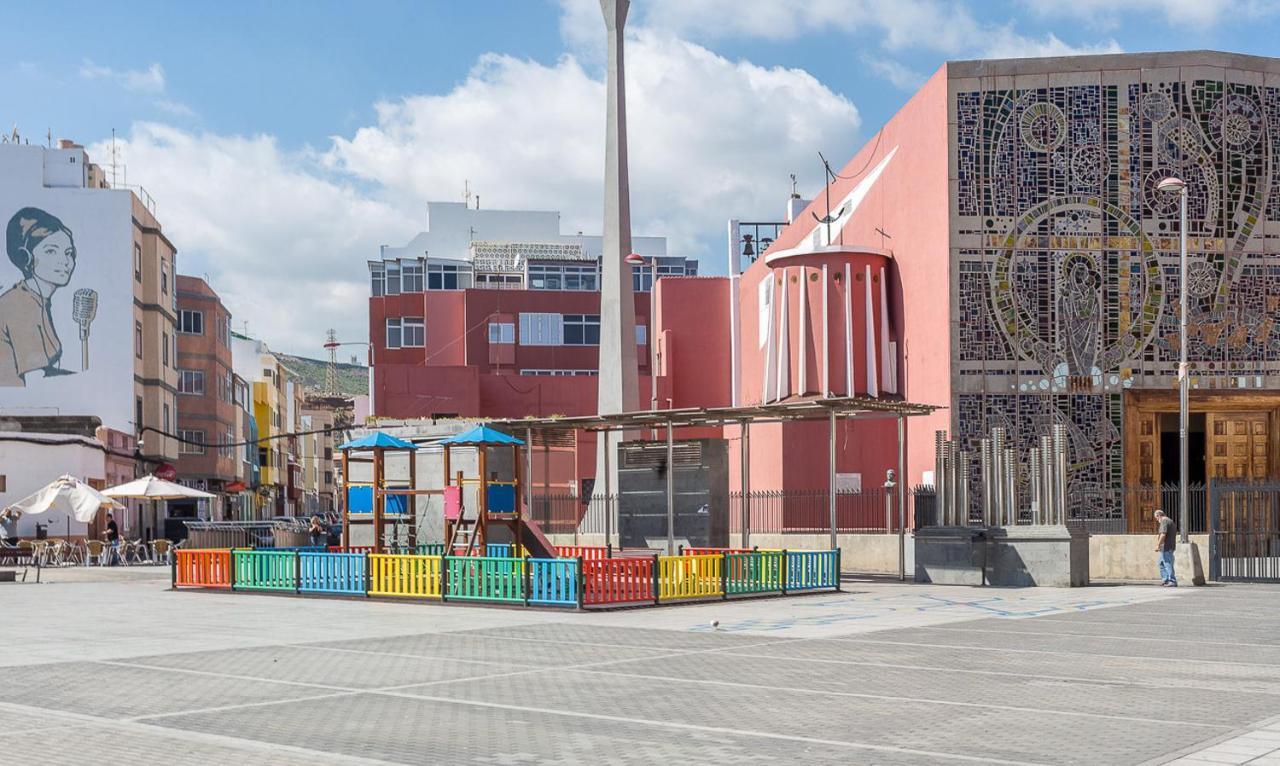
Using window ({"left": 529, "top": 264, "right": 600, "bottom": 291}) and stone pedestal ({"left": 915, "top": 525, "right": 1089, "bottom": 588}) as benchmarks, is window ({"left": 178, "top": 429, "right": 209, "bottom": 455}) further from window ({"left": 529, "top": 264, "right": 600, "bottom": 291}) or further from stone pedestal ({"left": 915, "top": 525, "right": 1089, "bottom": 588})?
stone pedestal ({"left": 915, "top": 525, "right": 1089, "bottom": 588})

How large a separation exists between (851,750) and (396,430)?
1327 inches

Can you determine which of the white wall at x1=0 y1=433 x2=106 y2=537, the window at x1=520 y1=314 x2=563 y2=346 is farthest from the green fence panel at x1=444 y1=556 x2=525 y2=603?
the window at x1=520 y1=314 x2=563 y2=346

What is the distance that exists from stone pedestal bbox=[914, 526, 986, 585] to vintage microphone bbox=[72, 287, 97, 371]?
42430mm

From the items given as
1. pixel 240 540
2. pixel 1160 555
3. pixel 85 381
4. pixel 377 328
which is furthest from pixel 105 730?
pixel 377 328

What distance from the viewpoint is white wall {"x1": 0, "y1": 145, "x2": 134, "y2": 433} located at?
59.9 meters

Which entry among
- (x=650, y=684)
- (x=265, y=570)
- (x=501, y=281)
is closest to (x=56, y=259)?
(x=501, y=281)

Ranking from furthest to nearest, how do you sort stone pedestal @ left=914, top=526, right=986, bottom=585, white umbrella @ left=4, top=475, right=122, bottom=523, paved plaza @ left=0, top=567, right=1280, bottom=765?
white umbrella @ left=4, top=475, right=122, bottom=523 → stone pedestal @ left=914, top=526, right=986, bottom=585 → paved plaza @ left=0, top=567, right=1280, bottom=765

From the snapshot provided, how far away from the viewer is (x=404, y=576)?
24.9m

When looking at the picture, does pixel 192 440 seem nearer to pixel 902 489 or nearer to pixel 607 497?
pixel 607 497

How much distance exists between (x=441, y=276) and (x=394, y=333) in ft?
22.3

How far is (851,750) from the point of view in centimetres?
997

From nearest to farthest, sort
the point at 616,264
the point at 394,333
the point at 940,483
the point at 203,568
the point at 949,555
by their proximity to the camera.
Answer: the point at 949,555
the point at 203,568
the point at 940,483
the point at 616,264
the point at 394,333

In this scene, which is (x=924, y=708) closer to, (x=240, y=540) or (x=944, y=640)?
(x=944, y=640)

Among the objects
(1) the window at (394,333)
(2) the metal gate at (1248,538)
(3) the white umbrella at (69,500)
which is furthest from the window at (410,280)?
(2) the metal gate at (1248,538)
